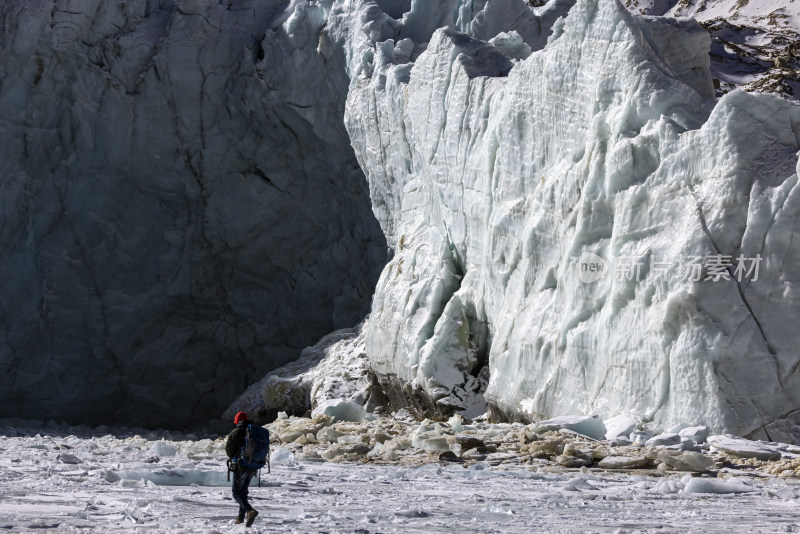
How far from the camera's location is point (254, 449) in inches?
253

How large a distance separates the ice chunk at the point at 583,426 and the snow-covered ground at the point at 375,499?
1.40m

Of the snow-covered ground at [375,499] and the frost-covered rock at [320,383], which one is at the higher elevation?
the frost-covered rock at [320,383]

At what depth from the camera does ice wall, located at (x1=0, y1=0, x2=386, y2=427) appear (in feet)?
72.0

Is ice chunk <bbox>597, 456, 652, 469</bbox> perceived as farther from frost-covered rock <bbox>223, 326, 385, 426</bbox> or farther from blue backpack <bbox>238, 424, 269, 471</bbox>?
frost-covered rock <bbox>223, 326, 385, 426</bbox>

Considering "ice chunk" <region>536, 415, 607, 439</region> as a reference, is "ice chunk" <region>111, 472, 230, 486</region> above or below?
below

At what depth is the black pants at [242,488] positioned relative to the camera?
6.20 meters

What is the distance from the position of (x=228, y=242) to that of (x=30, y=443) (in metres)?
10.2

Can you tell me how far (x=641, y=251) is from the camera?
11.5 meters

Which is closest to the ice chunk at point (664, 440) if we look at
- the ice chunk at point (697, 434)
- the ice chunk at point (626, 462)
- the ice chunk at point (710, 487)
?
the ice chunk at point (697, 434)

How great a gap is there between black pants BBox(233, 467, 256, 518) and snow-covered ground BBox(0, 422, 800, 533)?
0.12 m

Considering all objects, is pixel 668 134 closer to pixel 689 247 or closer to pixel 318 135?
pixel 689 247

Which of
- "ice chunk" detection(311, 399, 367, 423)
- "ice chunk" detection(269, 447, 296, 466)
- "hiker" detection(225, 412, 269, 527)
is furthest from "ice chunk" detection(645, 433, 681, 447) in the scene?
"ice chunk" detection(311, 399, 367, 423)

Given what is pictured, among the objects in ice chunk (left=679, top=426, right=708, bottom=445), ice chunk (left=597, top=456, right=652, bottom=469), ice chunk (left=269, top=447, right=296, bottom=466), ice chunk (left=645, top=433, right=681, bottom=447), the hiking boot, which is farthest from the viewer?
ice chunk (left=269, top=447, right=296, bottom=466)

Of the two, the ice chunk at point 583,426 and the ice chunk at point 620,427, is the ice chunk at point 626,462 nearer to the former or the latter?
the ice chunk at point 620,427
